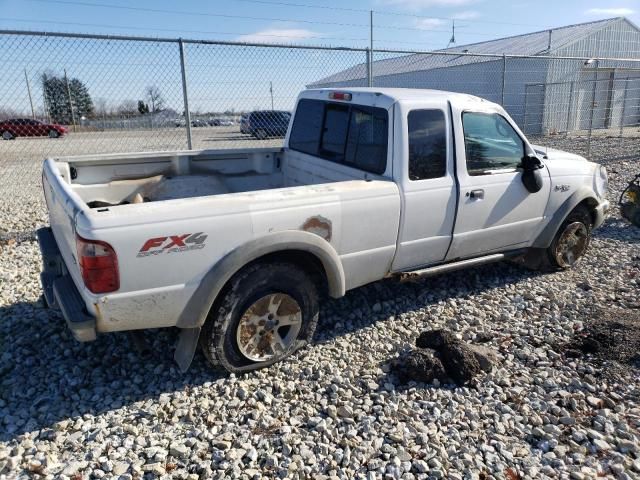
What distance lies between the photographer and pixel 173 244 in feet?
9.84

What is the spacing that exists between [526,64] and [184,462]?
78.9ft

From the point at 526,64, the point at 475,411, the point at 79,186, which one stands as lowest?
the point at 475,411

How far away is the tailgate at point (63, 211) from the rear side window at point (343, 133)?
2.20 meters

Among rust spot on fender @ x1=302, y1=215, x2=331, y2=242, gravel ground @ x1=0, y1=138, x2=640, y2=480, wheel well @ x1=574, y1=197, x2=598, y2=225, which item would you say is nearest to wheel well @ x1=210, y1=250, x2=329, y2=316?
rust spot on fender @ x1=302, y1=215, x2=331, y2=242

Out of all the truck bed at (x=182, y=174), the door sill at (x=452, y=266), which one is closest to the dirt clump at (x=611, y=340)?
the door sill at (x=452, y=266)

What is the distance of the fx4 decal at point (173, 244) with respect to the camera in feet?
9.57

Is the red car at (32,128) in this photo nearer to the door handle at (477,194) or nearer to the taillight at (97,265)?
the taillight at (97,265)

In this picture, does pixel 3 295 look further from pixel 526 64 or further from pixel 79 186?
pixel 526 64

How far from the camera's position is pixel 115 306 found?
2.95 m

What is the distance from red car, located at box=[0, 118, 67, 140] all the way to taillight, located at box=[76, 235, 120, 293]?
6.43 meters

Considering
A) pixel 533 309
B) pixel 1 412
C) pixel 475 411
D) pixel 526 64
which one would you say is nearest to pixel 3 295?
pixel 1 412

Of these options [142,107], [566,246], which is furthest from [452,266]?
[142,107]

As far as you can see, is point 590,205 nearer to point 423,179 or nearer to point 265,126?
point 423,179

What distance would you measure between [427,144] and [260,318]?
76.9 inches
